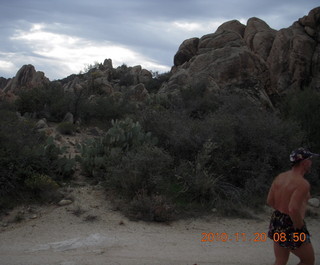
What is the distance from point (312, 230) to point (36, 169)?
19.9ft

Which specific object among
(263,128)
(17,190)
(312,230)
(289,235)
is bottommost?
(312,230)

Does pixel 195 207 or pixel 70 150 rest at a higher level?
pixel 70 150

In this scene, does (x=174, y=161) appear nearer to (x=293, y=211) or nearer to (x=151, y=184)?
(x=151, y=184)

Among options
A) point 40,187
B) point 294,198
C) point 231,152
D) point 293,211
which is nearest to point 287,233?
point 293,211

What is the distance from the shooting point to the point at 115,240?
609 cm

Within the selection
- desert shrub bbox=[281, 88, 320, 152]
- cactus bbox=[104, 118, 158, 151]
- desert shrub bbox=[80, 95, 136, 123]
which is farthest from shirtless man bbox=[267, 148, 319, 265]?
desert shrub bbox=[80, 95, 136, 123]

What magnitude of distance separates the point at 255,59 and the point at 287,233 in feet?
54.5

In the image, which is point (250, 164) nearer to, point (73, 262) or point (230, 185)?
point (230, 185)

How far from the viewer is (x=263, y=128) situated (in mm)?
9820

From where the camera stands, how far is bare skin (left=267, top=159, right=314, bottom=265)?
3816 millimetres

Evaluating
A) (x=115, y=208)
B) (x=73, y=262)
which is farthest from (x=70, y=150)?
(x=73, y=262)
